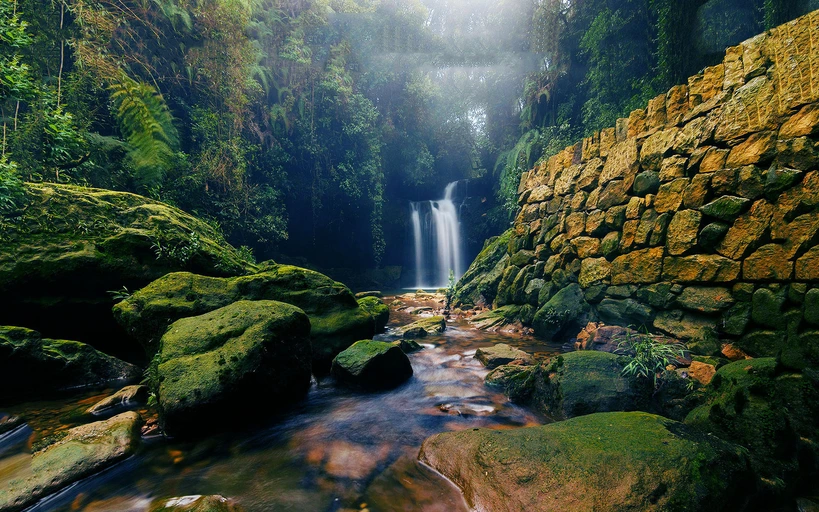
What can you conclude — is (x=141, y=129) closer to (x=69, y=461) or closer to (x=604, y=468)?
(x=69, y=461)

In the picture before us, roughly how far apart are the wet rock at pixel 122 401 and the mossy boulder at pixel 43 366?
0.88 m

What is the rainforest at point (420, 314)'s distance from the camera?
2395 mm

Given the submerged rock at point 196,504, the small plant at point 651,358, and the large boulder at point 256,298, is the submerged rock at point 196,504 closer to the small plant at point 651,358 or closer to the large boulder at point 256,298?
the large boulder at point 256,298

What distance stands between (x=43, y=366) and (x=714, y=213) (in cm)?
859

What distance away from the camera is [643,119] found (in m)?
5.82

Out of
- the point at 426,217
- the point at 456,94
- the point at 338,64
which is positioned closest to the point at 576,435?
the point at 338,64

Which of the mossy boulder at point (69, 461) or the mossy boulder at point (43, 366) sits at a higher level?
the mossy boulder at point (43, 366)

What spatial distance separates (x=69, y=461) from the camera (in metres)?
2.62

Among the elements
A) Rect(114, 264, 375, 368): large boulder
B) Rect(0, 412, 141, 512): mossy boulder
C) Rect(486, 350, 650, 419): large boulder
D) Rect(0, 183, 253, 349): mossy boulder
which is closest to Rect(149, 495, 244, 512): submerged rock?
Rect(0, 412, 141, 512): mossy boulder

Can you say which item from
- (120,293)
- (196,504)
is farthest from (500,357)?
(120,293)

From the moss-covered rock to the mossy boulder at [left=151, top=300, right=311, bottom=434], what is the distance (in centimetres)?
51

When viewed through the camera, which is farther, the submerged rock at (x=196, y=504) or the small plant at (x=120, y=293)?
the small plant at (x=120, y=293)

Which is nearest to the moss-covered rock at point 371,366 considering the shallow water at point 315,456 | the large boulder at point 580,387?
the shallow water at point 315,456

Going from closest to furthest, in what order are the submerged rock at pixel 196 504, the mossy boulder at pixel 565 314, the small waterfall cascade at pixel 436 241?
the submerged rock at pixel 196 504 → the mossy boulder at pixel 565 314 → the small waterfall cascade at pixel 436 241
